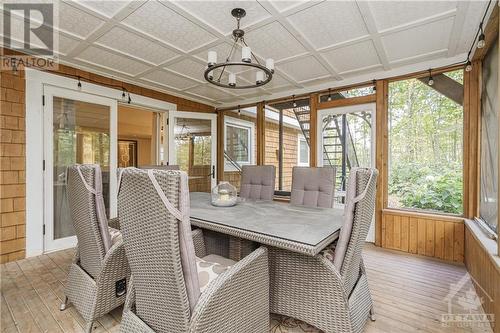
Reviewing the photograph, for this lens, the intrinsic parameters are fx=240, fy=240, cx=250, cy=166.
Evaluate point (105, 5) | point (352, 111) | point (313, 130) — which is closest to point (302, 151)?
point (313, 130)

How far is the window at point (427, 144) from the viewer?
2916mm

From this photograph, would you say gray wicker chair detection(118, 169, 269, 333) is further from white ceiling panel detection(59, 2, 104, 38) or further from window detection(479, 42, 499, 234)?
window detection(479, 42, 499, 234)

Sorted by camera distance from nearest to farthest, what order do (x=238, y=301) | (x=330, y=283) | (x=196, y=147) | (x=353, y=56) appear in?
1. (x=238, y=301)
2. (x=330, y=283)
3. (x=353, y=56)
4. (x=196, y=147)

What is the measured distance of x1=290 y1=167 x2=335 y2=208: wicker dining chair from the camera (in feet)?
8.25

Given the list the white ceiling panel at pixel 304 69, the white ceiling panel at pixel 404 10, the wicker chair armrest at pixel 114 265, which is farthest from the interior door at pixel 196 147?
the white ceiling panel at pixel 404 10

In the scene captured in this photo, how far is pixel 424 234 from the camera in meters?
2.97

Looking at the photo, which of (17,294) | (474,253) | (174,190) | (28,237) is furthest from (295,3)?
(28,237)

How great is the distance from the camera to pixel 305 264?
1.53 metres

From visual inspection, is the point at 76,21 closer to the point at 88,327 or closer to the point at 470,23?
the point at 88,327

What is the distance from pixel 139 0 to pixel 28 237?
298 centimetres

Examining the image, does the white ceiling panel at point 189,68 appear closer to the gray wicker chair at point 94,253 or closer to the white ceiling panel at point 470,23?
the gray wicker chair at point 94,253

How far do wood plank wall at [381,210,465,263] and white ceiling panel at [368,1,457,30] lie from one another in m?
2.22

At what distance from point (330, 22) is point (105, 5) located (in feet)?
6.47

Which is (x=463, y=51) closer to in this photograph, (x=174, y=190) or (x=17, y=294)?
(x=174, y=190)
